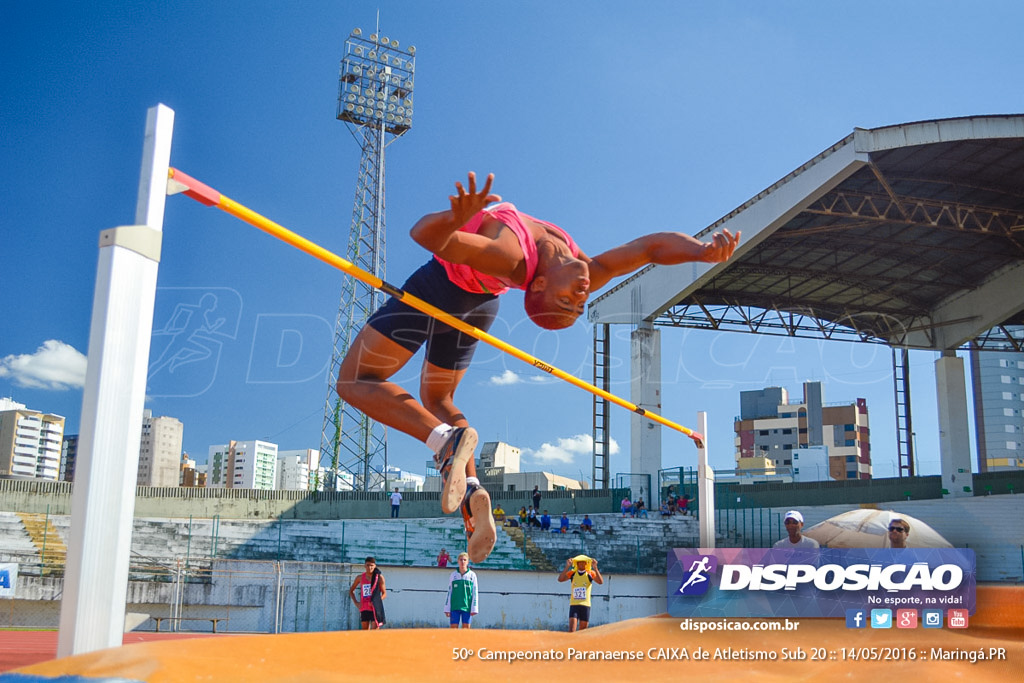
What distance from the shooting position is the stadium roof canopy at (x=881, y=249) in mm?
16062

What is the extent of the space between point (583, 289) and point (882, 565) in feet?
6.25

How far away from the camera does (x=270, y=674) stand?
2631 mm

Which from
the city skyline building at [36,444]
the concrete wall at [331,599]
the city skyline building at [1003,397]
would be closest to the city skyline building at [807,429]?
the city skyline building at [1003,397]

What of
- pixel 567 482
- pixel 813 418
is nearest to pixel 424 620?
pixel 567 482

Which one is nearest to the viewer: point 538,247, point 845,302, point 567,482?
point 538,247

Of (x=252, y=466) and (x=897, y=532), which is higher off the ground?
(x=252, y=466)

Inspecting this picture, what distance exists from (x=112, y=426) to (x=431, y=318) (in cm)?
175

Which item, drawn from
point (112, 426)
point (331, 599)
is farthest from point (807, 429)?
point (112, 426)

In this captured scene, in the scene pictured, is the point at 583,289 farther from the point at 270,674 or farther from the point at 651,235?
the point at 270,674

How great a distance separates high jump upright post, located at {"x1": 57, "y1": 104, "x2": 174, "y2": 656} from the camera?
8.48ft

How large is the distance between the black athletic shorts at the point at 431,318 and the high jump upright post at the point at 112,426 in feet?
4.37

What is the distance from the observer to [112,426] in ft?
8.83

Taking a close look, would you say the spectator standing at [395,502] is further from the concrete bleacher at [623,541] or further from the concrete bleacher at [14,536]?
the concrete bleacher at [14,536]

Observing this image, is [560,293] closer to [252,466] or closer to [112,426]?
[112,426]
